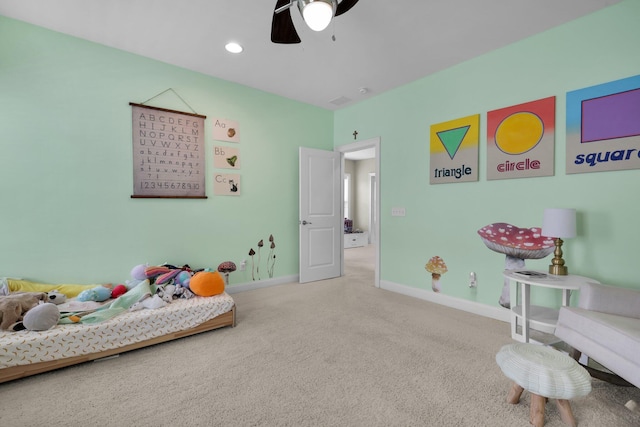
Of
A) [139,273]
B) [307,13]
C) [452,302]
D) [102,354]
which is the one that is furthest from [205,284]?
[452,302]

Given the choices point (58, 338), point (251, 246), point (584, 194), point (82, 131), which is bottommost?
point (58, 338)

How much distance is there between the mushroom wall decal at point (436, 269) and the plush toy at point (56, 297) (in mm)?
3661

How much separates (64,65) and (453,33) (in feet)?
11.9

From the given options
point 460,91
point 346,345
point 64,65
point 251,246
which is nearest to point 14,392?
point 346,345

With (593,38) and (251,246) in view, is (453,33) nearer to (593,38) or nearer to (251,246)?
(593,38)

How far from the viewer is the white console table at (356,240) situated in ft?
25.4

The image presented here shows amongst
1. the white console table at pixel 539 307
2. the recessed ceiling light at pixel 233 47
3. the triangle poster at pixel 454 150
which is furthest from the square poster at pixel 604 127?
the recessed ceiling light at pixel 233 47

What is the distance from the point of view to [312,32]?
256 cm

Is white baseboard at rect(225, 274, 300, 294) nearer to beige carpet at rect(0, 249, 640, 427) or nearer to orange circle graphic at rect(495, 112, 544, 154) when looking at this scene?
beige carpet at rect(0, 249, 640, 427)

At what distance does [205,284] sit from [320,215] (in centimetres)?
215

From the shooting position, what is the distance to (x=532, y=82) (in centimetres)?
263

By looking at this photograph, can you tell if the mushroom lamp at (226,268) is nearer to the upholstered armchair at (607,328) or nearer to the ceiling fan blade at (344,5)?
the ceiling fan blade at (344,5)

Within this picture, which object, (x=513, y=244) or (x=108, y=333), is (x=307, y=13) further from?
(x=513, y=244)

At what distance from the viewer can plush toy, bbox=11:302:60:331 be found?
192 centimetres
